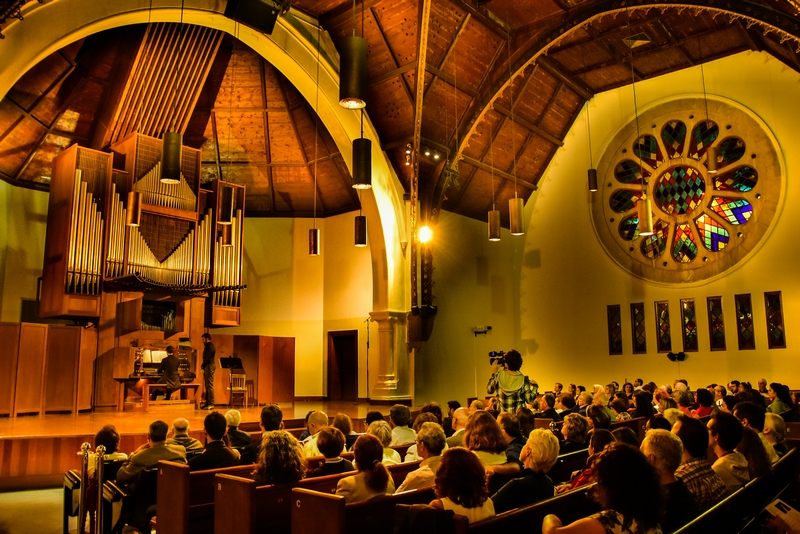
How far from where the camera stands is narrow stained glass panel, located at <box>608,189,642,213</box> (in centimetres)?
1459

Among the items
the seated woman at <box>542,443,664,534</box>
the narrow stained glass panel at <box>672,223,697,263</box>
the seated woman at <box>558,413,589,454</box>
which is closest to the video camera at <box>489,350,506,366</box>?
the seated woman at <box>558,413,589,454</box>

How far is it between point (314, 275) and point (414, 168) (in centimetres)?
467

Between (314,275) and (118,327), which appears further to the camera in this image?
(314,275)

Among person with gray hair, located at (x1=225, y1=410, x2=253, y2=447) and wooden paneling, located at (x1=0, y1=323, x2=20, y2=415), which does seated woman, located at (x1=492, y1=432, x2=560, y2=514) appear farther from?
wooden paneling, located at (x1=0, y1=323, x2=20, y2=415)

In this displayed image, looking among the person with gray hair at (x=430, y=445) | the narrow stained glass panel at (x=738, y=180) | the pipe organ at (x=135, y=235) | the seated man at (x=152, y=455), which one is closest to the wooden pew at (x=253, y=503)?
the person with gray hair at (x=430, y=445)

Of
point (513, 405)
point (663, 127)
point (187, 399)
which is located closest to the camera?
point (513, 405)

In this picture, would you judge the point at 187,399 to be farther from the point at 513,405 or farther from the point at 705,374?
the point at 705,374

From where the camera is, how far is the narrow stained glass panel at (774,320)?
12125mm

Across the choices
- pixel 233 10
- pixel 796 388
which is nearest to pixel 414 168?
pixel 233 10

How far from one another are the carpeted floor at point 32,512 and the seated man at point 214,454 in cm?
181

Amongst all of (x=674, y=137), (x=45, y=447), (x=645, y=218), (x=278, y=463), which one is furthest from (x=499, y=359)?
(x=674, y=137)

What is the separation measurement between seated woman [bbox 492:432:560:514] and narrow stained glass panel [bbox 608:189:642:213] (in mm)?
12184

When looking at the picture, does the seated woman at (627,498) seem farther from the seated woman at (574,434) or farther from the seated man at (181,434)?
the seated man at (181,434)

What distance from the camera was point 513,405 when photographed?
20.7 feet
